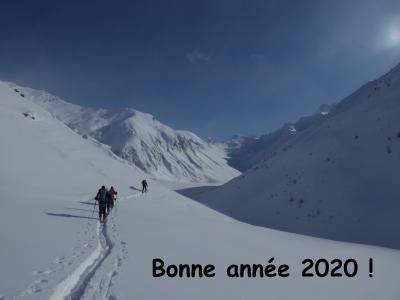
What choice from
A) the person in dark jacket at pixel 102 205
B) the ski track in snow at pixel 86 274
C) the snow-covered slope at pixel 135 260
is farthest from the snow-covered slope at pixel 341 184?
the ski track in snow at pixel 86 274

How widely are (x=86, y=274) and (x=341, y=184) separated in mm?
21484

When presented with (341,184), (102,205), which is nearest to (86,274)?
(102,205)

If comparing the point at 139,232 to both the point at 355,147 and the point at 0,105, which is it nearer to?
the point at 355,147

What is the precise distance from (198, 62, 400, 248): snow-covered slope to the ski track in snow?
1442 centimetres

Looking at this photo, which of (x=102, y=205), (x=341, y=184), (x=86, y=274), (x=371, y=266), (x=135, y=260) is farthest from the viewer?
(x=341, y=184)

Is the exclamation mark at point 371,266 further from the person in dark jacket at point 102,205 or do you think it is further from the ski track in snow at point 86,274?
the person in dark jacket at point 102,205

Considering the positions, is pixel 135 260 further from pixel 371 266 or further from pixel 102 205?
pixel 102 205

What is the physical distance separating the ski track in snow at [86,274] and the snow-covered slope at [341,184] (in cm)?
1442

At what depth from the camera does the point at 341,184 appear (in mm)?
25062

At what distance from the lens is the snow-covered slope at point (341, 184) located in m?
20.7

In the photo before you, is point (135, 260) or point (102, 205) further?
point (102, 205)

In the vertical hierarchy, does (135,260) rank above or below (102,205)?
below

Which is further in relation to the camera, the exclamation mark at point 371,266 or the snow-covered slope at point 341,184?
the snow-covered slope at point 341,184

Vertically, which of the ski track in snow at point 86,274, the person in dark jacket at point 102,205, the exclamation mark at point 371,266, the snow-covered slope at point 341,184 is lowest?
the ski track in snow at point 86,274
